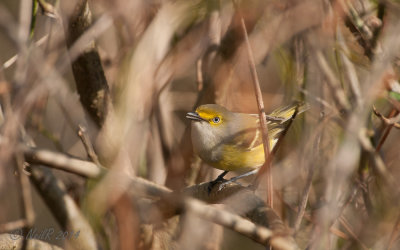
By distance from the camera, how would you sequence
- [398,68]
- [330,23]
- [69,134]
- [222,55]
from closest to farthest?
[330,23] < [398,68] < [222,55] < [69,134]

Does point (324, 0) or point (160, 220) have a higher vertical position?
point (324, 0)

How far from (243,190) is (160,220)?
804mm

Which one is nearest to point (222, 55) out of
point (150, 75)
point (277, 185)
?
point (150, 75)

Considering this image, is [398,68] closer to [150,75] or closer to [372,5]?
[372,5]

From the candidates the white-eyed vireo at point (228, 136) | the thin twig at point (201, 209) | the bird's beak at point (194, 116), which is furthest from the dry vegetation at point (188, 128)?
the bird's beak at point (194, 116)

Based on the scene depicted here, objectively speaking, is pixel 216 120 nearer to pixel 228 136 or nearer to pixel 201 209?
pixel 228 136

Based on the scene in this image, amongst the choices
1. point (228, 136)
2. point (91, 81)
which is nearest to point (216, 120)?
point (228, 136)

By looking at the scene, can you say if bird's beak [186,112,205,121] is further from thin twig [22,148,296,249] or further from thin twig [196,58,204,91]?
thin twig [22,148,296,249]

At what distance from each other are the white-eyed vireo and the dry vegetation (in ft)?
→ 0.65

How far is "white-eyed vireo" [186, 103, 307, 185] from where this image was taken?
369cm

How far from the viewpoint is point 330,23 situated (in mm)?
2719

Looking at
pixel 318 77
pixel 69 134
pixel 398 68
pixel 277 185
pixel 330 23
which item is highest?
pixel 330 23

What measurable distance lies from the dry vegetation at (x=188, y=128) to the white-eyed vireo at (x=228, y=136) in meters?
0.20

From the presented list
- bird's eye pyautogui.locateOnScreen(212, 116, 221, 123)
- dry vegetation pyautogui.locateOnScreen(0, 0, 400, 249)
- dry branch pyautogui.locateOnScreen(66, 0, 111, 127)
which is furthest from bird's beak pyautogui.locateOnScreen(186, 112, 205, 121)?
dry branch pyautogui.locateOnScreen(66, 0, 111, 127)
